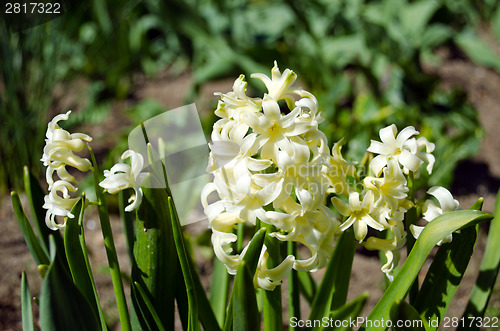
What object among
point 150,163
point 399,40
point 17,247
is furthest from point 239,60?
point 150,163

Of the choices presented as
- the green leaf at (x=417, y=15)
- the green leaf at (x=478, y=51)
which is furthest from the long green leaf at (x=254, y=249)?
the green leaf at (x=478, y=51)

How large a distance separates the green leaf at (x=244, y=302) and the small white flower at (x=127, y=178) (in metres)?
0.22

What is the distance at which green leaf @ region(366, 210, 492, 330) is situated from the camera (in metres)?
0.72

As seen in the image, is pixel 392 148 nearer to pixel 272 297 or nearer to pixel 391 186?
pixel 391 186

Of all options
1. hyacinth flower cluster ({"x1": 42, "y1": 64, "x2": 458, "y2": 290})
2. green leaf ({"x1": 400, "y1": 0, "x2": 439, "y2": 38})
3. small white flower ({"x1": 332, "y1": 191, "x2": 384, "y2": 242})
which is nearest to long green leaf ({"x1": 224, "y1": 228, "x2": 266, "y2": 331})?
hyacinth flower cluster ({"x1": 42, "y1": 64, "x2": 458, "y2": 290})

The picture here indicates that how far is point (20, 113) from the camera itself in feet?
7.30

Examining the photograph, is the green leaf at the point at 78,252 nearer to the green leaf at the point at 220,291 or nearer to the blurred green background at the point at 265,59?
the green leaf at the point at 220,291

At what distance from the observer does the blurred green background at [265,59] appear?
224 centimetres

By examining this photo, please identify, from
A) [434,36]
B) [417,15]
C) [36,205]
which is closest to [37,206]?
[36,205]

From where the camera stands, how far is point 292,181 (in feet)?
2.45

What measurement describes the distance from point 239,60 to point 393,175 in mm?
2020

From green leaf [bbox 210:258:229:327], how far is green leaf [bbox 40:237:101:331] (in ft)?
1.41

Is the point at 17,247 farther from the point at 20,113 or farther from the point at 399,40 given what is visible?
the point at 399,40

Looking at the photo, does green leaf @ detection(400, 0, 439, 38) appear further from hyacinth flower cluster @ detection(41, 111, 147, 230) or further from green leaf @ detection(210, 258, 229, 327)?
hyacinth flower cluster @ detection(41, 111, 147, 230)
